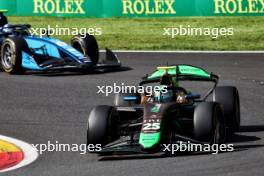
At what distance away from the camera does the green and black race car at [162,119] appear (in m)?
11.7

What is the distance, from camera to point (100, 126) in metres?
Answer: 11.9

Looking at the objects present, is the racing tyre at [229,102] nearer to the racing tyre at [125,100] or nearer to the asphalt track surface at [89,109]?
the asphalt track surface at [89,109]

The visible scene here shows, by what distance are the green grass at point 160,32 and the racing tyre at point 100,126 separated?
1327 centimetres

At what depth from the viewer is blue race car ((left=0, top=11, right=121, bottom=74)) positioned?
2014 cm

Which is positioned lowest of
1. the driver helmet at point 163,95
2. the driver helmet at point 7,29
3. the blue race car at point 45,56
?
the driver helmet at point 163,95

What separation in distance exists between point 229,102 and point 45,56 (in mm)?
8191

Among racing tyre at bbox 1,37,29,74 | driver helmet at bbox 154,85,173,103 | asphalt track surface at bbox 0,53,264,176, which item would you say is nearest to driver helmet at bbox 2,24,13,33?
racing tyre at bbox 1,37,29,74

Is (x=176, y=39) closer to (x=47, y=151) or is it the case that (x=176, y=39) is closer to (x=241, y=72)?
(x=241, y=72)

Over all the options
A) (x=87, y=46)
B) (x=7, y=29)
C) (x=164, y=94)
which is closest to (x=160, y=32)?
(x=87, y=46)

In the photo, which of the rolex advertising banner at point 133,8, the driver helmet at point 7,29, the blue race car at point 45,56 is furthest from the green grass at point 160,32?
the driver helmet at point 7,29

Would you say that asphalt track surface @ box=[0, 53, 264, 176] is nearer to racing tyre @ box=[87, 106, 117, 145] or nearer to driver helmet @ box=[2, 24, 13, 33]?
racing tyre @ box=[87, 106, 117, 145]

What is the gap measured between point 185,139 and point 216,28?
17.2 meters

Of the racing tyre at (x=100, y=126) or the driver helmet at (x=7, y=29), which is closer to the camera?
the racing tyre at (x=100, y=126)

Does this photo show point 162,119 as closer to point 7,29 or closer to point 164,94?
point 164,94
